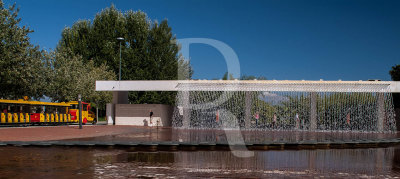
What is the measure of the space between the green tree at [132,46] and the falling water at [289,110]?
17.5 m

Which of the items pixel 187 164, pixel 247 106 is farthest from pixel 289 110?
pixel 187 164

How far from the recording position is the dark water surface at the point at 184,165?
390 inches

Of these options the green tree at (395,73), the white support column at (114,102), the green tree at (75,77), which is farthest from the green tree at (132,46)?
the green tree at (395,73)

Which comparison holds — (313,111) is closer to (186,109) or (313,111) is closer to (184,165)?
(186,109)

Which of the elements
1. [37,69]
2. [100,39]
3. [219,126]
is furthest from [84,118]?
[100,39]

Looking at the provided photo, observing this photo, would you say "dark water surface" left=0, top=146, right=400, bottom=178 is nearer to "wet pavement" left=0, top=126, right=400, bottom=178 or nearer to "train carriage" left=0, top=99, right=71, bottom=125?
"wet pavement" left=0, top=126, right=400, bottom=178

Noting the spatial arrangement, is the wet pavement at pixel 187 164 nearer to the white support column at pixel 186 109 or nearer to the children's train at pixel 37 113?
the children's train at pixel 37 113

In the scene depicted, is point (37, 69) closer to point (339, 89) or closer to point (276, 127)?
point (276, 127)

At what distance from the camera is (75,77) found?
52.0 m

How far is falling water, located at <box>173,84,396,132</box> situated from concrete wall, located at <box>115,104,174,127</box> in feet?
7.70

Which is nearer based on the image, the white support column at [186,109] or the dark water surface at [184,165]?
the dark water surface at [184,165]

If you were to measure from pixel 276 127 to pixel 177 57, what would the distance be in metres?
26.7

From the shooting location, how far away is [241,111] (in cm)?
3766

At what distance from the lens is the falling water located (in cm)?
3547
